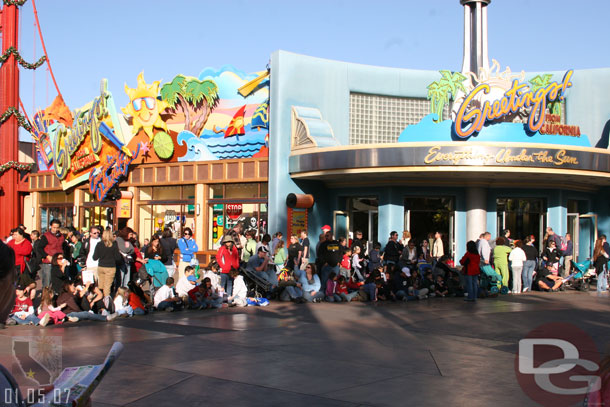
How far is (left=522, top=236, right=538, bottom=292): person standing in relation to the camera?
19.3 m

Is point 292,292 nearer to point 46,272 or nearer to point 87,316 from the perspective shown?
point 87,316

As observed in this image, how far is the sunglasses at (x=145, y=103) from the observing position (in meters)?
27.0

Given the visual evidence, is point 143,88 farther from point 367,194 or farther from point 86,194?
point 367,194

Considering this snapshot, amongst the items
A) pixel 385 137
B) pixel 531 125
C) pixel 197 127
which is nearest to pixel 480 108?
pixel 531 125

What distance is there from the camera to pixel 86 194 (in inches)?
1228

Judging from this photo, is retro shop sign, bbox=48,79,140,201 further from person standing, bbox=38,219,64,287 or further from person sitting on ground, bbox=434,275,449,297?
person sitting on ground, bbox=434,275,449,297

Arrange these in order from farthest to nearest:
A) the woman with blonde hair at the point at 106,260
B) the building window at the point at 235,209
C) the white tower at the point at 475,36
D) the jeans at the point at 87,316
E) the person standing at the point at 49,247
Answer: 1. the white tower at the point at 475,36
2. the building window at the point at 235,209
3. the person standing at the point at 49,247
4. the woman with blonde hair at the point at 106,260
5. the jeans at the point at 87,316

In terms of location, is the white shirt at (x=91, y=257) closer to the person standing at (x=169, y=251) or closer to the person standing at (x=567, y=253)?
the person standing at (x=169, y=251)

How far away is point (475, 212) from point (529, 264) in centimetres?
400

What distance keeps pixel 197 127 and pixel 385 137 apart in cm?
698

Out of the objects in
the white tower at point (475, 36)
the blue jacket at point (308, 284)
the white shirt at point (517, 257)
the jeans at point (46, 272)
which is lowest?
the blue jacket at point (308, 284)

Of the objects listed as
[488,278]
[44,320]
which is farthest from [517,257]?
[44,320]

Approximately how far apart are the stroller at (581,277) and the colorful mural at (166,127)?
35.3 ft

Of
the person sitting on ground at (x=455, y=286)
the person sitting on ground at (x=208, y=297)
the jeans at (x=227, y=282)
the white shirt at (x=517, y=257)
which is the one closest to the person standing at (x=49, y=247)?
the person sitting on ground at (x=208, y=297)
